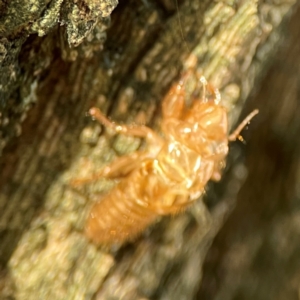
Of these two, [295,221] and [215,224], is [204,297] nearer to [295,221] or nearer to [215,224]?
[215,224]

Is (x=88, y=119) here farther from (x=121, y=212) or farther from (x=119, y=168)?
(x=121, y=212)

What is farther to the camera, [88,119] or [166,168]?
[166,168]

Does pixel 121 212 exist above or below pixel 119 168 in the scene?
below

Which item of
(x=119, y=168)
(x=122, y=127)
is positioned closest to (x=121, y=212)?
(x=119, y=168)

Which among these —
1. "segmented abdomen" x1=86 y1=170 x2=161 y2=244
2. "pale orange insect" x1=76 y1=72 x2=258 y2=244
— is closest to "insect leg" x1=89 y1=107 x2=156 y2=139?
"pale orange insect" x1=76 y1=72 x2=258 y2=244

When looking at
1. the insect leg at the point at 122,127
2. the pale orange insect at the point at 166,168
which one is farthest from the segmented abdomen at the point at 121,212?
the insect leg at the point at 122,127

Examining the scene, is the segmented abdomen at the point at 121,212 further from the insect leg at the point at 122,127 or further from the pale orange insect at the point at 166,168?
the insect leg at the point at 122,127
